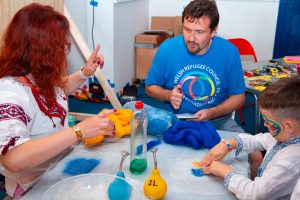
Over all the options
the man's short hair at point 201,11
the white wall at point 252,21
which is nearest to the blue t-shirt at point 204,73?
the man's short hair at point 201,11

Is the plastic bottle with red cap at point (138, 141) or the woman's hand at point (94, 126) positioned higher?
the woman's hand at point (94, 126)

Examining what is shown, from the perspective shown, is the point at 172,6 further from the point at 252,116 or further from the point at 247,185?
the point at 247,185

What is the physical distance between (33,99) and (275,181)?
95cm

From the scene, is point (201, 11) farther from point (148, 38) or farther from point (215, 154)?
point (148, 38)

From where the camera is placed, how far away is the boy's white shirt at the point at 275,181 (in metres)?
1.14

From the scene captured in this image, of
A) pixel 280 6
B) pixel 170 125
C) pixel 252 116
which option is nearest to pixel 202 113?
pixel 170 125

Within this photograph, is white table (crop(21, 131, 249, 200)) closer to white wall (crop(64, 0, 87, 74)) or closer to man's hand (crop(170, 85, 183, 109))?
man's hand (crop(170, 85, 183, 109))

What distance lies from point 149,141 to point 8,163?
62cm

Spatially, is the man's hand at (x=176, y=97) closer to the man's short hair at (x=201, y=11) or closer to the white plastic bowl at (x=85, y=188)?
the man's short hair at (x=201, y=11)

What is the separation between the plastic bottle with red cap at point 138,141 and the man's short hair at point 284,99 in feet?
1.58

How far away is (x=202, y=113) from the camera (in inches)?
74.7

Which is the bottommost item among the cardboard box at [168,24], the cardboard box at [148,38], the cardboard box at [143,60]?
the cardboard box at [143,60]

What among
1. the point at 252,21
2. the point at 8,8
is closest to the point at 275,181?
the point at 8,8

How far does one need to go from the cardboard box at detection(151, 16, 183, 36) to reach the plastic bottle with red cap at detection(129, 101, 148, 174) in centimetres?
324
